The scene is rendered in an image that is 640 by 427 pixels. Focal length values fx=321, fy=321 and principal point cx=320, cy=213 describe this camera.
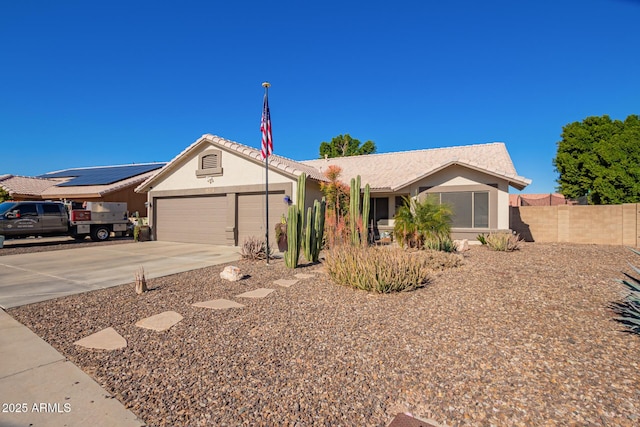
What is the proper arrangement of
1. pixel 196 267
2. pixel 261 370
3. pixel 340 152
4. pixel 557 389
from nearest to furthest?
1. pixel 557 389
2. pixel 261 370
3. pixel 196 267
4. pixel 340 152

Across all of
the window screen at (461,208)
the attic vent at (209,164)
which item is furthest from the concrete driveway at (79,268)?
the window screen at (461,208)

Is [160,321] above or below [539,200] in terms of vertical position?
below

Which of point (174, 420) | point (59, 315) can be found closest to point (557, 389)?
point (174, 420)

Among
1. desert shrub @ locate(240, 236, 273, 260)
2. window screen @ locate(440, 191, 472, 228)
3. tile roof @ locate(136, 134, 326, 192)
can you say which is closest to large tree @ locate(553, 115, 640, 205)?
window screen @ locate(440, 191, 472, 228)

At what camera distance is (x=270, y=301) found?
5766 millimetres

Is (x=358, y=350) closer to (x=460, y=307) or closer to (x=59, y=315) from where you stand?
(x=460, y=307)

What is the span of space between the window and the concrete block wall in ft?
13.4

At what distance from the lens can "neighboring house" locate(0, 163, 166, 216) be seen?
23.3 m

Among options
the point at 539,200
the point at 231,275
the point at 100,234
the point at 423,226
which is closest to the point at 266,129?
the point at 231,275

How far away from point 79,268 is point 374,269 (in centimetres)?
861

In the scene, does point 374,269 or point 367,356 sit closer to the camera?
point 367,356

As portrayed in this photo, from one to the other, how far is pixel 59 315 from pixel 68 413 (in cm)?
320

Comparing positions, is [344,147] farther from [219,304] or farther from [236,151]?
[219,304]

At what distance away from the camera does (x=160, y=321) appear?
188 inches
